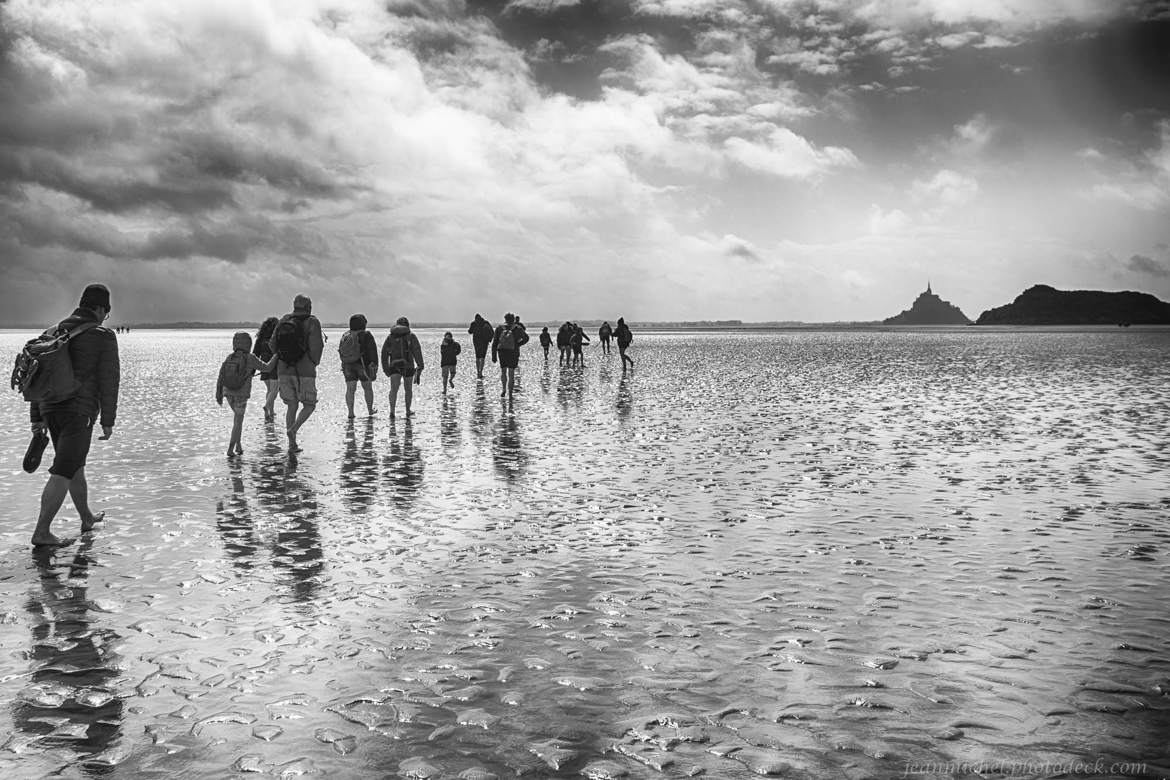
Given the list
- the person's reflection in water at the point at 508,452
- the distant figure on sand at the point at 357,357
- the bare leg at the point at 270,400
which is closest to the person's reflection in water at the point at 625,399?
the person's reflection in water at the point at 508,452

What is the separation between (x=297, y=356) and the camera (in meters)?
14.9

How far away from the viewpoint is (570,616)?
649cm

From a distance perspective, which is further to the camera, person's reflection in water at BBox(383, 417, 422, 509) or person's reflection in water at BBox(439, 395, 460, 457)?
person's reflection in water at BBox(439, 395, 460, 457)

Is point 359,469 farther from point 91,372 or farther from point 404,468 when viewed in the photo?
point 91,372

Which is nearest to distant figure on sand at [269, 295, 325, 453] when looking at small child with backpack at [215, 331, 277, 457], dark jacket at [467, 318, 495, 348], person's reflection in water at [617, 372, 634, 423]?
small child with backpack at [215, 331, 277, 457]

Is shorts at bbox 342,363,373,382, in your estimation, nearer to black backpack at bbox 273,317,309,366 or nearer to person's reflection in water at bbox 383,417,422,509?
person's reflection in water at bbox 383,417,422,509

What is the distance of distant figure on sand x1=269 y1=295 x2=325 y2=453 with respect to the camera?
1488 centimetres

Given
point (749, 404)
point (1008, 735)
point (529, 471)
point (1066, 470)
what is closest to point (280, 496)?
point (529, 471)

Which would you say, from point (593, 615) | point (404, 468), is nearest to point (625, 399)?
point (404, 468)

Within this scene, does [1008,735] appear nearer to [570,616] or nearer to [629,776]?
[629,776]

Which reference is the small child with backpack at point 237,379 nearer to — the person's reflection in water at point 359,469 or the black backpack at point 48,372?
the person's reflection in water at point 359,469

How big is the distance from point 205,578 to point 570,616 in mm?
3182

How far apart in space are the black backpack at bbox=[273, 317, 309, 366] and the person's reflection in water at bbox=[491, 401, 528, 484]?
3580mm

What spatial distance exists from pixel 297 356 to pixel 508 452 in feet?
12.5
